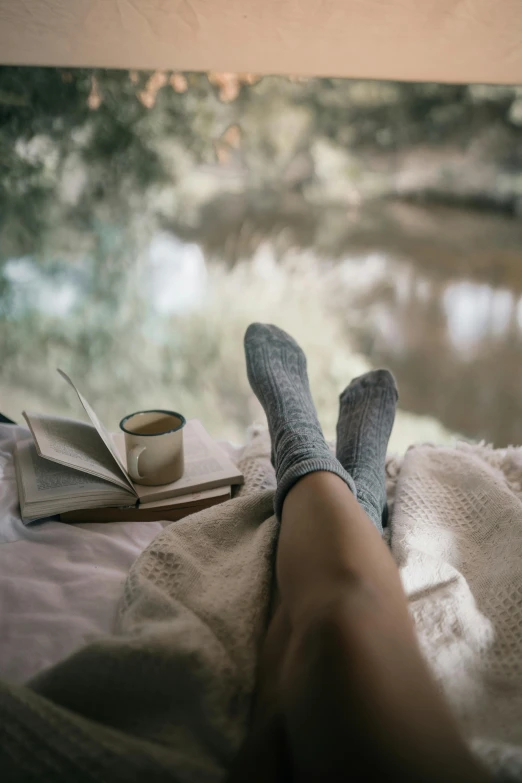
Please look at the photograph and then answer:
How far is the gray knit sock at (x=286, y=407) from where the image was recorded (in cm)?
71

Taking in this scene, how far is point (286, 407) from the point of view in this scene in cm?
96

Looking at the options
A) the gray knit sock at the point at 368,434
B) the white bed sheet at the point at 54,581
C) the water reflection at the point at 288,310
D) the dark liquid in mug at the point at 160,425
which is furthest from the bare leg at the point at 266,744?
the water reflection at the point at 288,310

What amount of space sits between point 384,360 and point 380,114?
1.83 ft

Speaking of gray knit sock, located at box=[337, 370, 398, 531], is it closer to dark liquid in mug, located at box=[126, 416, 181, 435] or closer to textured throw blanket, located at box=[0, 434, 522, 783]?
textured throw blanket, located at box=[0, 434, 522, 783]

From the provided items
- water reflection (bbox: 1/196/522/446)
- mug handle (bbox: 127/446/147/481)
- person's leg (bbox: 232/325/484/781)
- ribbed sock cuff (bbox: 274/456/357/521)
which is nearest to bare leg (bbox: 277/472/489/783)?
person's leg (bbox: 232/325/484/781)

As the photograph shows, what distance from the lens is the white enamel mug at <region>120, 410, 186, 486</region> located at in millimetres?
828

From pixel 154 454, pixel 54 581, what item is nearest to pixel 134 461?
pixel 154 454

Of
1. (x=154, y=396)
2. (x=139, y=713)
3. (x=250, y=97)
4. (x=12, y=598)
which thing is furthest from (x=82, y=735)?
(x=250, y=97)

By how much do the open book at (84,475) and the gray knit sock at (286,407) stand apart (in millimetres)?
109

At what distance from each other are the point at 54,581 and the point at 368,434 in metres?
0.54

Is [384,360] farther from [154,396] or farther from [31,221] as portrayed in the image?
[31,221]

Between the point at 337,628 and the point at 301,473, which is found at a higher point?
the point at 301,473

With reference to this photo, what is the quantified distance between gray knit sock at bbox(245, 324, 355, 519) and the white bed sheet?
209 millimetres

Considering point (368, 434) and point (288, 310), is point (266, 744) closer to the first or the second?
point (368, 434)
